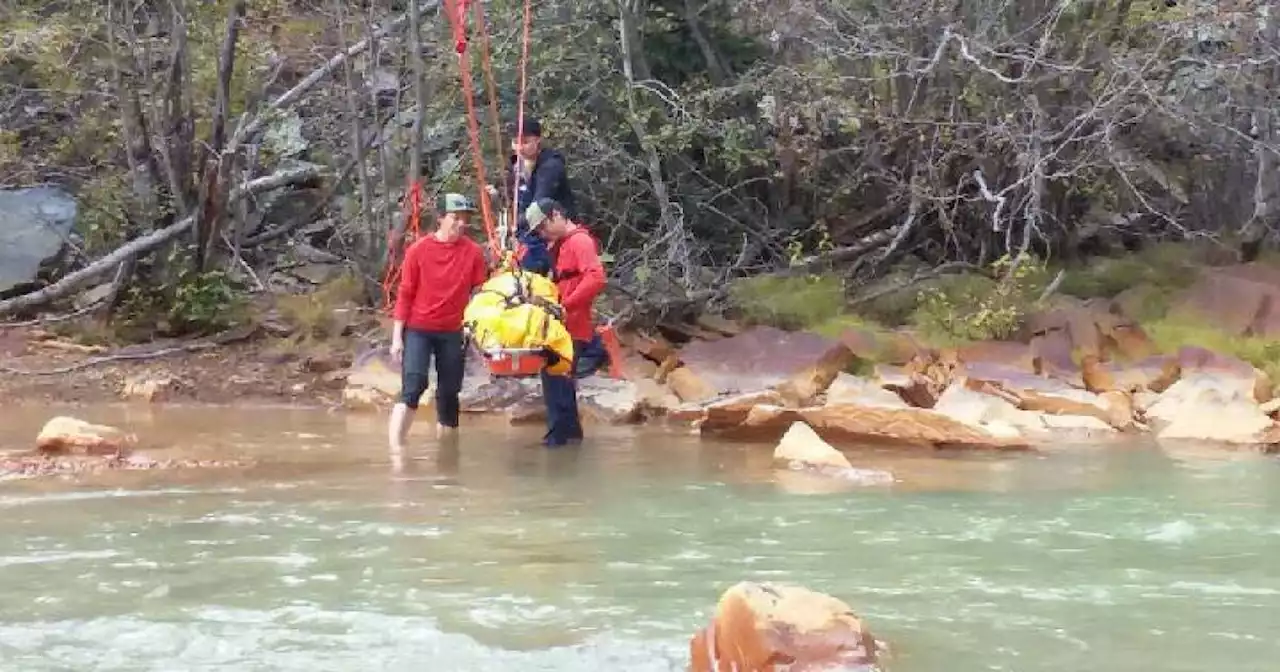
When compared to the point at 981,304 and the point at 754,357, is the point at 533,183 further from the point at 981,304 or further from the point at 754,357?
the point at 981,304

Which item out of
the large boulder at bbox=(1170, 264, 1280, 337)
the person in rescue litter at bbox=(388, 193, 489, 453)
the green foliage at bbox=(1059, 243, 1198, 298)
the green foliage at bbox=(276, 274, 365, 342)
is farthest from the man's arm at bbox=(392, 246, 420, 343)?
the green foliage at bbox=(1059, 243, 1198, 298)

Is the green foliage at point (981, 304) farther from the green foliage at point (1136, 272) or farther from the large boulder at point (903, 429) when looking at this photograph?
the large boulder at point (903, 429)

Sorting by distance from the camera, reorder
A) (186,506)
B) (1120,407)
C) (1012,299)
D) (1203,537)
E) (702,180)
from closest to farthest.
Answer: (1203,537)
(186,506)
(1120,407)
(1012,299)
(702,180)

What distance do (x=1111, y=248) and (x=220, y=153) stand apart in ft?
27.1

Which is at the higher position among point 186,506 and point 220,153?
point 220,153

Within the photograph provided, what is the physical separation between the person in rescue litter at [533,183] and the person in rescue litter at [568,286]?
0.11 metres

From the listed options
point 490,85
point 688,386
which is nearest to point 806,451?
point 688,386

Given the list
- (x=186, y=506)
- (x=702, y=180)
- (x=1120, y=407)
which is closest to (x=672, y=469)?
(x=186, y=506)

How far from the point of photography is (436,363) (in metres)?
9.03

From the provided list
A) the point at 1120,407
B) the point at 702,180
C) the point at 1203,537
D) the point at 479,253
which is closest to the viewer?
the point at 1203,537

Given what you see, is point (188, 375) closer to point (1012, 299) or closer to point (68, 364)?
point (68, 364)

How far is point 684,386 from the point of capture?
1084cm

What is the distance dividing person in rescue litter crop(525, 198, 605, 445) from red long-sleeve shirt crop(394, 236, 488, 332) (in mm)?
476

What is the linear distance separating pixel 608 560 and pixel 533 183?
3.85 metres
